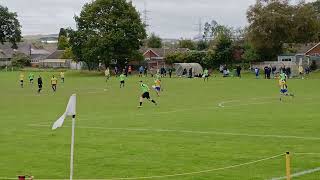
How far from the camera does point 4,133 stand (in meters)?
26.1

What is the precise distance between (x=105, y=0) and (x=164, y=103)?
64.8m

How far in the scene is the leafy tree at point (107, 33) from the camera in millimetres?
102375

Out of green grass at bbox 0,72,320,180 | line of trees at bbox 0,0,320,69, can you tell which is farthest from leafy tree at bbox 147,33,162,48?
green grass at bbox 0,72,320,180

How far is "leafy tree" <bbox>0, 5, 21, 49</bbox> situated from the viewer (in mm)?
154625

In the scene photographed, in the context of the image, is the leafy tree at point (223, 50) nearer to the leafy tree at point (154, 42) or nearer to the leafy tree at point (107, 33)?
the leafy tree at point (107, 33)

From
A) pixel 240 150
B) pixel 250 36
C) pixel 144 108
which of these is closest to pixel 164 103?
pixel 144 108

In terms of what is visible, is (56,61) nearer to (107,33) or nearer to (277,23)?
(107,33)

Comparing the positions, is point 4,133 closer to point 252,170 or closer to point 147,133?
point 147,133

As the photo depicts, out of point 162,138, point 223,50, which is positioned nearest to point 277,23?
point 223,50

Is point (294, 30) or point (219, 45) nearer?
point (294, 30)

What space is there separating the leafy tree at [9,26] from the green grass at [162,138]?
11472 centimetres

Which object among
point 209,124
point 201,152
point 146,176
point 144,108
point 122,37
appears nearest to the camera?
point 146,176

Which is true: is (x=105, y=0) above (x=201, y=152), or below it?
above

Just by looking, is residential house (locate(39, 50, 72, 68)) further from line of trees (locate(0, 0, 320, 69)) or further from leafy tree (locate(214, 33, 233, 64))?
leafy tree (locate(214, 33, 233, 64))
